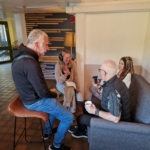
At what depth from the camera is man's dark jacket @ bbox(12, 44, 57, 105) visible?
4.24 ft

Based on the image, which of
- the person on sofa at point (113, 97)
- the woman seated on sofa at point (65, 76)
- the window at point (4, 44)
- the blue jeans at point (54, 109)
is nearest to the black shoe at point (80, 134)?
the blue jeans at point (54, 109)

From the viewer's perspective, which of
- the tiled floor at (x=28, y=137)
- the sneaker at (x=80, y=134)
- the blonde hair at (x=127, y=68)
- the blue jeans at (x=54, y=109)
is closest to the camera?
the blue jeans at (x=54, y=109)

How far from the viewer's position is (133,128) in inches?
48.8

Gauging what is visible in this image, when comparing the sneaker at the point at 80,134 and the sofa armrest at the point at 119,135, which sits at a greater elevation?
the sofa armrest at the point at 119,135

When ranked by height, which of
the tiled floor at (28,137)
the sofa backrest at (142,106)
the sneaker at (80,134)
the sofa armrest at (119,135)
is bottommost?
the tiled floor at (28,137)

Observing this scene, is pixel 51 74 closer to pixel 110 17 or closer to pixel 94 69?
pixel 94 69

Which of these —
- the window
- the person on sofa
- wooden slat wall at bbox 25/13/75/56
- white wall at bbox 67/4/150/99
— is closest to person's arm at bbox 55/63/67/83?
white wall at bbox 67/4/150/99

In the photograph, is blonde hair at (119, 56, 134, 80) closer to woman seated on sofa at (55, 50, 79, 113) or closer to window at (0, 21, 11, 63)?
woman seated on sofa at (55, 50, 79, 113)

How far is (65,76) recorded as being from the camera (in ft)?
7.91

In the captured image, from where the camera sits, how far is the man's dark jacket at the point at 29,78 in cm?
129

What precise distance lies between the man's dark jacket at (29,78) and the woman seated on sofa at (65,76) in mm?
929

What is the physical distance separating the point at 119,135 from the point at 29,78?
1.04 m

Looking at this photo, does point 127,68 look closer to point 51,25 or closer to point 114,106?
point 114,106

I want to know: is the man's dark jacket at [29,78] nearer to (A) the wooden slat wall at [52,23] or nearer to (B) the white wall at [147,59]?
(B) the white wall at [147,59]
